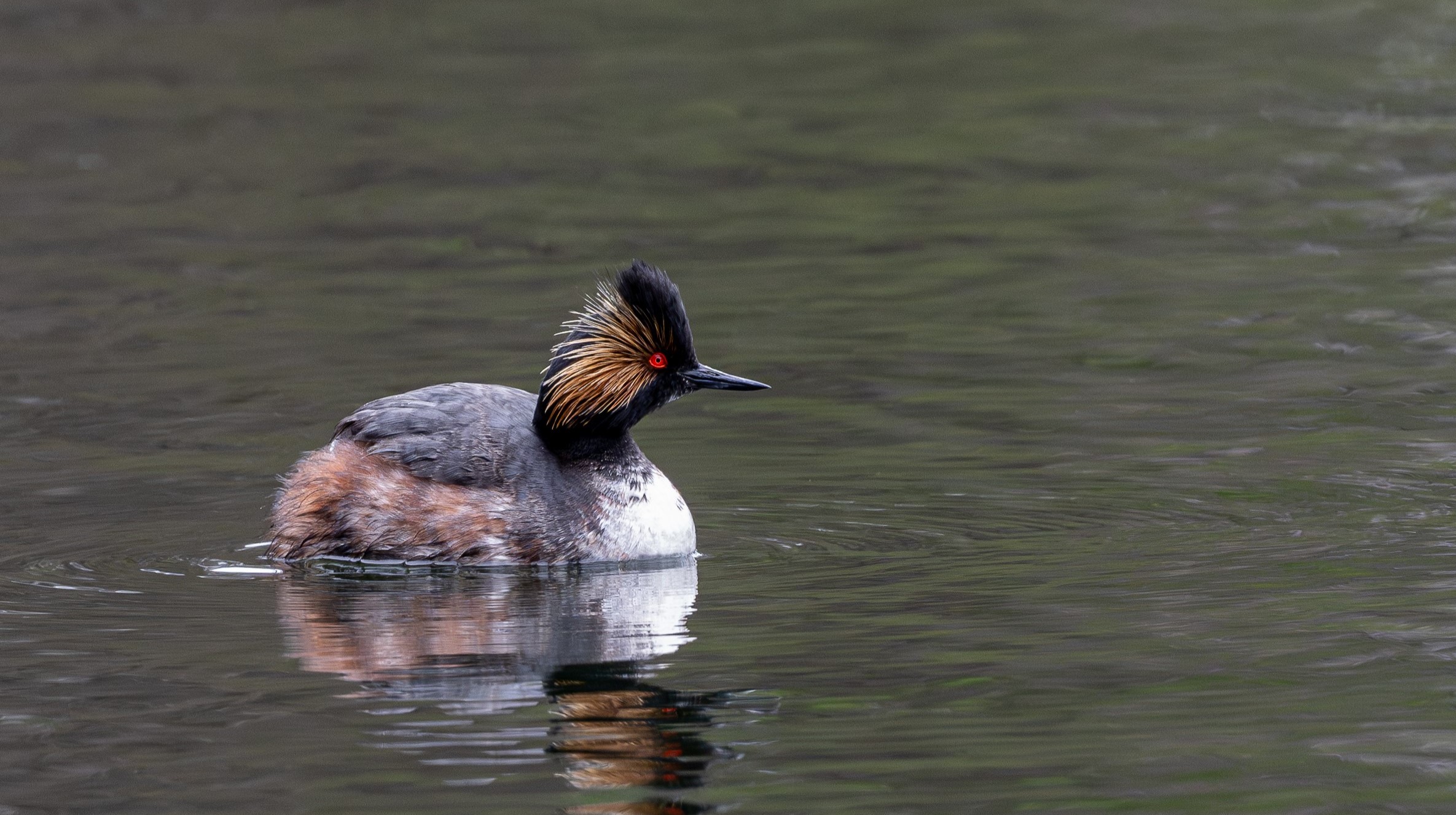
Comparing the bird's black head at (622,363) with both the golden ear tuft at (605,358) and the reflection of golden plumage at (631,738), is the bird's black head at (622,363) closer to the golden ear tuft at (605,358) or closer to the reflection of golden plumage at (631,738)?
the golden ear tuft at (605,358)

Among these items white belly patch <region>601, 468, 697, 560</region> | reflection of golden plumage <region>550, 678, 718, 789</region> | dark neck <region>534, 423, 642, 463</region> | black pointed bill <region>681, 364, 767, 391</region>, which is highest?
black pointed bill <region>681, 364, 767, 391</region>

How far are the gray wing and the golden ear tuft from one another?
287mm

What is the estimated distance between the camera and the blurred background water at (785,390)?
631 cm

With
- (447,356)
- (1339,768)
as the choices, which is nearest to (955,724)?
(1339,768)

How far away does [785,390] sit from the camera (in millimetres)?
11742

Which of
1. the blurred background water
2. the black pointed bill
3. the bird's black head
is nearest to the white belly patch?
the blurred background water

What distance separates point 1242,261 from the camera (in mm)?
14125

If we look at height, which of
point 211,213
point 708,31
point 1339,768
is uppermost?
point 708,31

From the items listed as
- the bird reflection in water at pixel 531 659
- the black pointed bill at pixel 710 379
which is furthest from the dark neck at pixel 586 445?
the bird reflection in water at pixel 531 659

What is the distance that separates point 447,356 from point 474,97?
8793 millimetres

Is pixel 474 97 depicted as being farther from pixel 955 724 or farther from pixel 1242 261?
pixel 955 724

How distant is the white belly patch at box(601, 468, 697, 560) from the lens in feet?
28.5

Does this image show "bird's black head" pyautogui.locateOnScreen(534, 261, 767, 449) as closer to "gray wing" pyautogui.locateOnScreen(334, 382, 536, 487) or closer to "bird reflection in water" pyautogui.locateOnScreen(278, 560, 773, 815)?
"gray wing" pyautogui.locateOnScreen(334, 382, 536, 487)

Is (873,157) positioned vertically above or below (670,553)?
above
